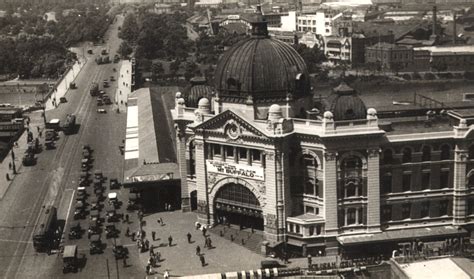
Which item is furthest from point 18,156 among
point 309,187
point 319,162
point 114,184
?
point 319,162

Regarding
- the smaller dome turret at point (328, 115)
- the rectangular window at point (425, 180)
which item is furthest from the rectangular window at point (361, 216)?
the smaller dome turret at point (328, 115)

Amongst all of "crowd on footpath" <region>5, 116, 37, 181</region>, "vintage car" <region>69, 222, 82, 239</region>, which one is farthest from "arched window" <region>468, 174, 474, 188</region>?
"crowd on footpath" <region>5, 116, 37, 181</region>

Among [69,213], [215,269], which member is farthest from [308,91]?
[69,213]

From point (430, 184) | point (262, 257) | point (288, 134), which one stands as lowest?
point (262, 257)

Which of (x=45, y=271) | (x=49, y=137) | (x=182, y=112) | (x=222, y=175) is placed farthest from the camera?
(x=49, y=137)

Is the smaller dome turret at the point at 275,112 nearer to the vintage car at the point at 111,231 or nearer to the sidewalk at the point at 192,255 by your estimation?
the sidewalk at the point at 192,255

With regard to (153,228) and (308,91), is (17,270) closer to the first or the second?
(153,228)
